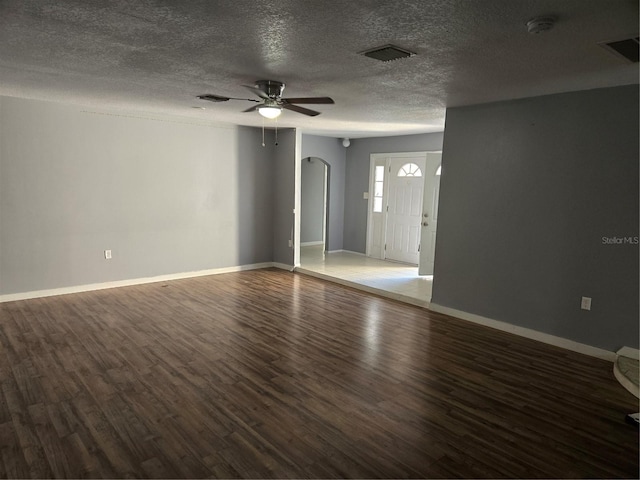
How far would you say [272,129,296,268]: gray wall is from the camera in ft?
23.5

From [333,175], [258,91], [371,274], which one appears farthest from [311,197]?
[258,91]

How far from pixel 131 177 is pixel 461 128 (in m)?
4.57

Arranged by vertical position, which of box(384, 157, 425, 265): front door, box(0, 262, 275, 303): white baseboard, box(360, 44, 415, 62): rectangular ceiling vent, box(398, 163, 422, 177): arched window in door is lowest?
box(0, 262, 275, 303): white baseboard

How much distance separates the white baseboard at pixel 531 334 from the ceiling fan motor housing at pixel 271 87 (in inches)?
127

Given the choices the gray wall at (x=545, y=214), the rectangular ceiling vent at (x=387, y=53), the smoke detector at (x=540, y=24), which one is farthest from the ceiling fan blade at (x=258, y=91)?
the gray wall at (x=545, y=214)

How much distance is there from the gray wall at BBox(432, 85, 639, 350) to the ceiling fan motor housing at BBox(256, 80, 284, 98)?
7.40ft

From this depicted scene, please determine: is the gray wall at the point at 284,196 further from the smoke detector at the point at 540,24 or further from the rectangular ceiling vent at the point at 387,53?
the smoke detector at the point at 540,24

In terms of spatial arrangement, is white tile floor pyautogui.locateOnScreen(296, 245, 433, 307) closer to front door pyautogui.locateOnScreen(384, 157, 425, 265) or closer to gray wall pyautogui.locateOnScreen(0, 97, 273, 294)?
front door pyautogui.locateOnScreen(384, 157, 425, 265)

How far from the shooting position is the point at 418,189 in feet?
24.9

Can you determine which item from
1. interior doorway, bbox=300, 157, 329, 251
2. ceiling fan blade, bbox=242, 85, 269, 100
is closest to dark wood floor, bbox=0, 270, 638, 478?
ceiling fan blade, bbox=242, 85, 269, 100

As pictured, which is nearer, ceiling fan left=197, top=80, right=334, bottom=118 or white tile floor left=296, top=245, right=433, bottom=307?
ceiling fan left=197, top=80, right=334, bottom=118

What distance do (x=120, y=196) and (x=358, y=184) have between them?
15.3ft

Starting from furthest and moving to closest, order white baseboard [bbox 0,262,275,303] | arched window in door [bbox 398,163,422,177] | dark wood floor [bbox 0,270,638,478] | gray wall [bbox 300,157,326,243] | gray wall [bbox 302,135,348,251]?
gray wall [bbox 300,157,326,243] < gray wall [bbox 302,135,348,251] < arched window in door [bbox 398,163,422,177] < white baseboard [bbox 0,262,275,303] < dark wood floor [bbox 0,270,638,478]

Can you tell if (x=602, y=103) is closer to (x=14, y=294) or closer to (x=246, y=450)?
(x=246, y=450)
